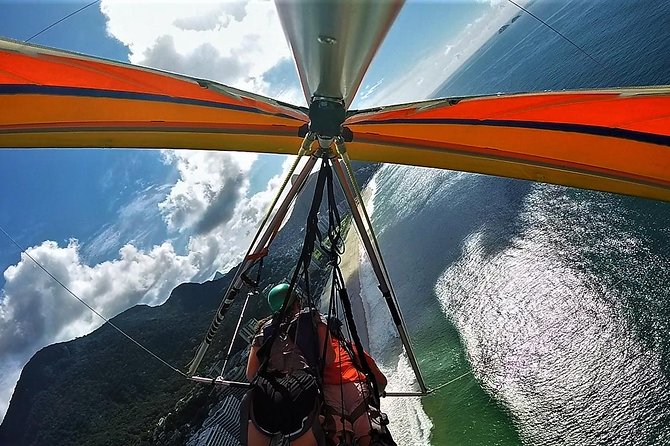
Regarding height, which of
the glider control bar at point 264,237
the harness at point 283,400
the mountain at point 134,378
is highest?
the mountain at point 134,378

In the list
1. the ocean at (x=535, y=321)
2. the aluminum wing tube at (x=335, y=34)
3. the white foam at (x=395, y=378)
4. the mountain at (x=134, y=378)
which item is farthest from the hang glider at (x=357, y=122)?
the mountain at (x=134, y=378)

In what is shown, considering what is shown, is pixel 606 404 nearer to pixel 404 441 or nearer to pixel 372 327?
pixel 404 441

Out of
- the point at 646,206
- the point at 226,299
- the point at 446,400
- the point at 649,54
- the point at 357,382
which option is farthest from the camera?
the point at 649,54

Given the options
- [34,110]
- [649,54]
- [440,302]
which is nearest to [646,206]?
[440,302]

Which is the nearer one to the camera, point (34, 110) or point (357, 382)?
point (34, 110)

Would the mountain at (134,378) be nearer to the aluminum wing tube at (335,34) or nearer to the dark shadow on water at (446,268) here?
the dark shadow on water at (446,268)

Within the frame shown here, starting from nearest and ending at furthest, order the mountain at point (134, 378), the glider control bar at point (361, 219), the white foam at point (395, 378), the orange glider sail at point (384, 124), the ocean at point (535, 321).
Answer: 1. the orange glider sail at point (384, 124)
2. the glider control bar at point (361, 219)
3. the ocean at point (535, 321)
4. the white foam at point (395, 378)
5. the mountain at point (134, 378)

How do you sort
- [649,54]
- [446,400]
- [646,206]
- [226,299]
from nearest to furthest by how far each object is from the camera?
1. [226,299]
2. [446,400]
3. [646,206]
4. [649,54]
